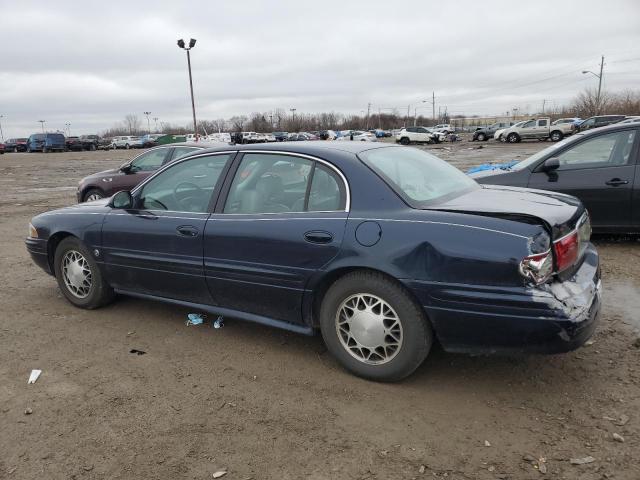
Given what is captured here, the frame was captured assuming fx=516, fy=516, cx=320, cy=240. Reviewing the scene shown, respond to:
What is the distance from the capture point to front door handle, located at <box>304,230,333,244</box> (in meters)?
3.33

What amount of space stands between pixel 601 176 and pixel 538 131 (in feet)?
119

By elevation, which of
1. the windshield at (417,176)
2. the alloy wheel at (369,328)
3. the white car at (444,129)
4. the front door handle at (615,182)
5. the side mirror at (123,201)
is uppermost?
the white car at (444,129)

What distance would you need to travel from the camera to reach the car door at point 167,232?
13.2ft

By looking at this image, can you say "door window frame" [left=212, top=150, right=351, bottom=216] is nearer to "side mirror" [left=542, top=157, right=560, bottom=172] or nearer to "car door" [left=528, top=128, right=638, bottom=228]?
"car door" [left=528, top=128, right=638, bottom=228]

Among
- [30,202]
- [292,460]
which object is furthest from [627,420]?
[30,202]

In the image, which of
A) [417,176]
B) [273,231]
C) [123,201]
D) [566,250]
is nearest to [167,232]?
[123,201]

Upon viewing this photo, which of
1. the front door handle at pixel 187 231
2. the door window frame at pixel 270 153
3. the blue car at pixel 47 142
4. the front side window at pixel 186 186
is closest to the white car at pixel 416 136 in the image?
the blue car at pixel 47 142

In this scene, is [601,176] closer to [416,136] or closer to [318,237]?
[318,237]

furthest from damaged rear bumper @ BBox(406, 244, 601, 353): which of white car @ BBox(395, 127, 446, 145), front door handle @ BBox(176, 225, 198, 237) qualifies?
white car @ BBox(395, 127, 446, 145)

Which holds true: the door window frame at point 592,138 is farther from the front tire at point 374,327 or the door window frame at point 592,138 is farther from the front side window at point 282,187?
the front tire at point 374,327

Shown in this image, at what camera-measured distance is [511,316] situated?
2.85 m

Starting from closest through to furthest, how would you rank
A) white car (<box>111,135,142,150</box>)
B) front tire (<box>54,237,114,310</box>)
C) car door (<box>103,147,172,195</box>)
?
front tire (<box>54,237,114,310</box>), car door (<box>103,147,172,195</box>), white car (<box>111,135,142,150</box>)

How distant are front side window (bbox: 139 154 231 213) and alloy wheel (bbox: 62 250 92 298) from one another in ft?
3.09

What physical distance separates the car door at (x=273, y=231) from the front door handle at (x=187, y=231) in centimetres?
12
